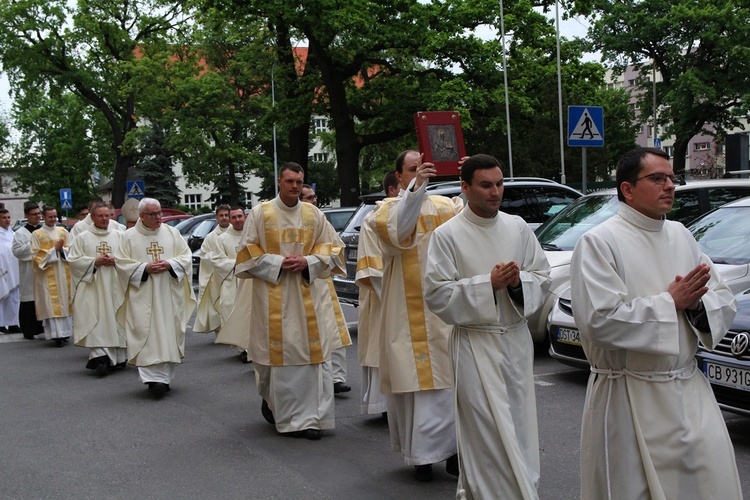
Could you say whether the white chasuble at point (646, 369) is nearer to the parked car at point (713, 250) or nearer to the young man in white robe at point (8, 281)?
the parked car at point (713, 250)

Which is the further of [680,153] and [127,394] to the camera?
[680,153]

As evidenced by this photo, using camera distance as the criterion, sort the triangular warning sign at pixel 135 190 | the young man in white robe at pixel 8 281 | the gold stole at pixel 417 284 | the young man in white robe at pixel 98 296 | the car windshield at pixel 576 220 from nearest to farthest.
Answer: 1. the gold stole at pixel 417 284
2. the car windshield at pixel 576 220
3. the young man in white robe at pixel 98 296
4. the young man in white robe at pixel 8 281
5. the triangular warning sign at pixel 135 190

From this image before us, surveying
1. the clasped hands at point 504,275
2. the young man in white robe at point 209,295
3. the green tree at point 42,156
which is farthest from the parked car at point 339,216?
the green tree at point 42,156

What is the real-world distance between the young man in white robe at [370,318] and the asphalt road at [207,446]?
262mm

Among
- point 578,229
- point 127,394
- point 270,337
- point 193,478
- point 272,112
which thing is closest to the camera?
point 193,478

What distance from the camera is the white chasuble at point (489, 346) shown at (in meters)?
4.53

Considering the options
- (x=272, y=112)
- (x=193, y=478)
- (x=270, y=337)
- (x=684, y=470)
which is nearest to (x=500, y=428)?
(x=684, y=470)

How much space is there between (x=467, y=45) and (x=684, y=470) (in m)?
24.7

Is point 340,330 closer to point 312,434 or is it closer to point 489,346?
point 312,434

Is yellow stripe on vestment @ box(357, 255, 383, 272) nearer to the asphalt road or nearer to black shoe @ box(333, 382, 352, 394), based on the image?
the asphalt road

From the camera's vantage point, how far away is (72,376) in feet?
34.5

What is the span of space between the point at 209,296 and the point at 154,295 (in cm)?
323

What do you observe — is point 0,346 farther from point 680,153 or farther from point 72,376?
point 680,153

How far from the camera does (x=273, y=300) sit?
7395 millimetres
